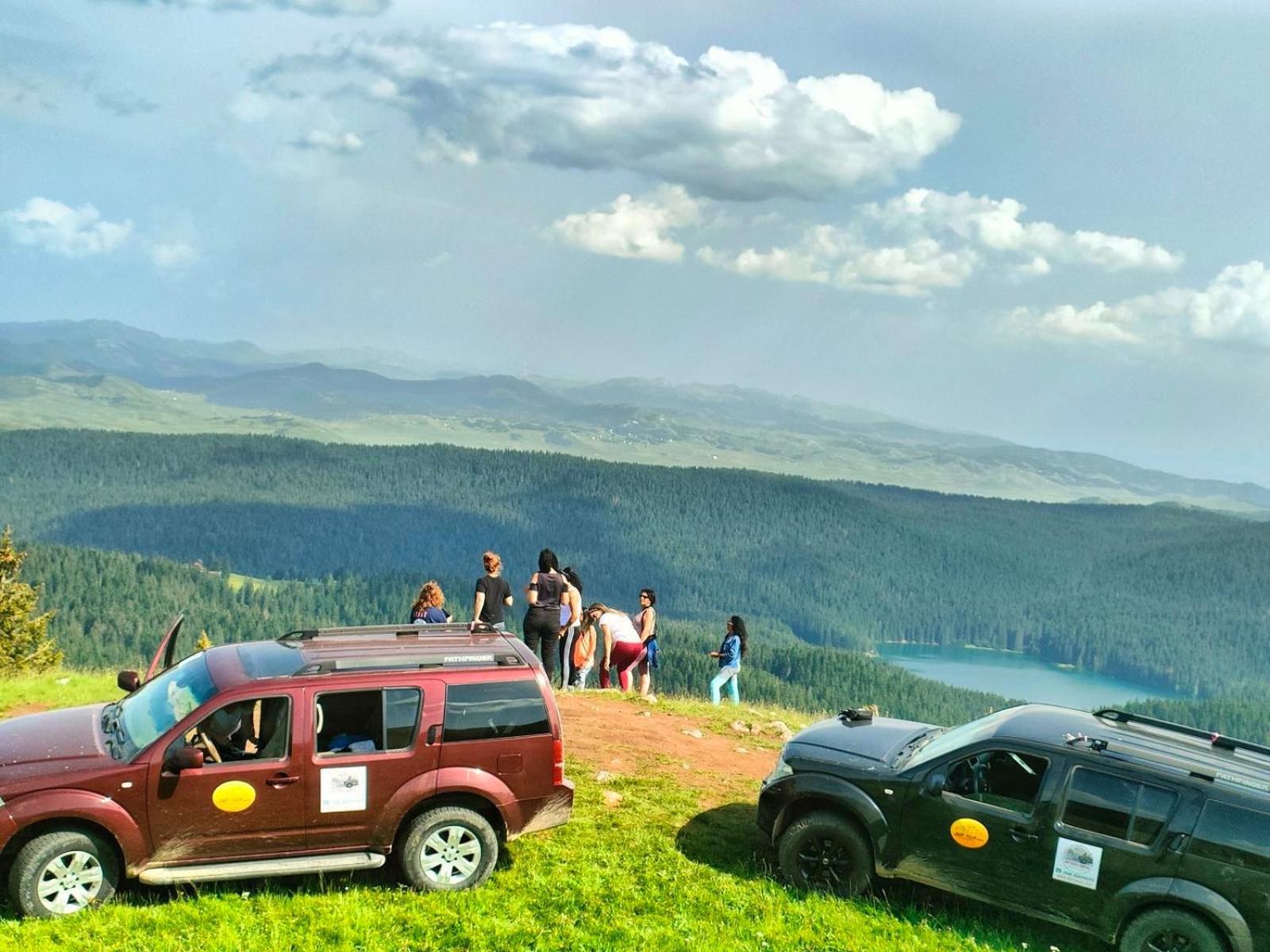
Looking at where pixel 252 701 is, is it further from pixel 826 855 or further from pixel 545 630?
pixel 545 630

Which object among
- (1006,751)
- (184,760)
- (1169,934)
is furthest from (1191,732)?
(184,760)

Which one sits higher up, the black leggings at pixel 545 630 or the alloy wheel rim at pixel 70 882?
the black leggings at pixel 545 630

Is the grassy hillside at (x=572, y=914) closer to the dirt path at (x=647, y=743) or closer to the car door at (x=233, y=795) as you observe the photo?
the car door at (x=233, y=795)

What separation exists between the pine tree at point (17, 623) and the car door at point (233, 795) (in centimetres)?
2914

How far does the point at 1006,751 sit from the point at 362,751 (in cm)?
624

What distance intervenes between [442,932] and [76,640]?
411 feet

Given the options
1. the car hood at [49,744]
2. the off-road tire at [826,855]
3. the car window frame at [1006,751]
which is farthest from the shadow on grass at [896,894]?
the car hood at [49,744]

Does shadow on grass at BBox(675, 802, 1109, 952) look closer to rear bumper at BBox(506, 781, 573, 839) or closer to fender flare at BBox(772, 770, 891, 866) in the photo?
fender flare at BBox(772, 770, 891, 866)

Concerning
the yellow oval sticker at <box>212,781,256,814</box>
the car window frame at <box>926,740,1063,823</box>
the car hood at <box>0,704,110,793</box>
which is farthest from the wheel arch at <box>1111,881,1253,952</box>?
the car hood at <box>0,704,110,793</box>

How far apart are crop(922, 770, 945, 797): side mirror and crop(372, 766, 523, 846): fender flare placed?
162 inches

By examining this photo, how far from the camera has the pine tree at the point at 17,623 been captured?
1393 inches

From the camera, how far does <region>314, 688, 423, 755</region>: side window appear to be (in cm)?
984

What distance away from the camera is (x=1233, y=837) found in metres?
8.87

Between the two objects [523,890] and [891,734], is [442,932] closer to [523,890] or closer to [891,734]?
[523,890]
